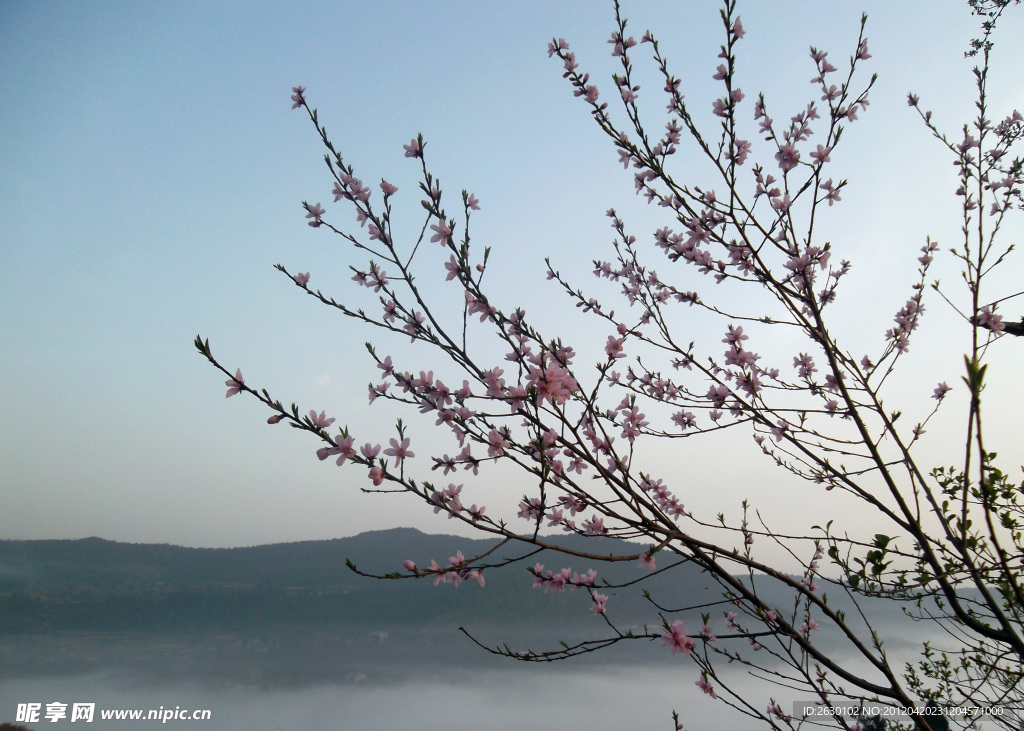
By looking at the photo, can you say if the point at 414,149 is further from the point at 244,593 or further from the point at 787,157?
the point at 244,593

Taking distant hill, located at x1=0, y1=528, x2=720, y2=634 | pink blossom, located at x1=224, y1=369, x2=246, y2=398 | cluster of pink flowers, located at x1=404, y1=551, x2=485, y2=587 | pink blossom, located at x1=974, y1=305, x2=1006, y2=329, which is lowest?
distant hill, located at x1=0, y1=528, x2=720, y2=634

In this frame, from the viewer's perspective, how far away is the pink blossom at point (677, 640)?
175 cm

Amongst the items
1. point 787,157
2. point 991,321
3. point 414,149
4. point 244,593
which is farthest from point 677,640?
point 244,593

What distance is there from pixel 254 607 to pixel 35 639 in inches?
1034

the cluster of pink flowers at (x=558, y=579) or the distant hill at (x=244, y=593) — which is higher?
the cluster of pink flowers at (x=558, y=579)

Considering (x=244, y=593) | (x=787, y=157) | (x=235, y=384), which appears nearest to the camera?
(x=235, y=384)

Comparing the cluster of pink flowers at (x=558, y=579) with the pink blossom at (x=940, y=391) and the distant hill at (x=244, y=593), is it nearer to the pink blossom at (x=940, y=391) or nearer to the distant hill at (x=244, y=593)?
the pink blossom at (x=940, y=391)

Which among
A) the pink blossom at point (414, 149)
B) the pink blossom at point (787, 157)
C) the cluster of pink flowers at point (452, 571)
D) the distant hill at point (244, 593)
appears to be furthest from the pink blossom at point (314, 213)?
the distant hill at point (244, 593)

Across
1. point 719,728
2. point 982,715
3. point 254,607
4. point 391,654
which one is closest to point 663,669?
point 719,728

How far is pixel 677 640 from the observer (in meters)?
1.77

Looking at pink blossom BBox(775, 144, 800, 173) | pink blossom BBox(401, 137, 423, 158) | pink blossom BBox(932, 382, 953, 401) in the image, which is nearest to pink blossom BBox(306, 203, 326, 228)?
pink blossom BBox(401, 137, 423, 158)

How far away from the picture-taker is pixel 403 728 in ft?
135

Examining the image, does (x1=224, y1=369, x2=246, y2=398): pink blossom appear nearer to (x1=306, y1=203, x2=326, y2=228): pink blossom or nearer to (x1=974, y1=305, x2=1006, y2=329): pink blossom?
(x1=306, y1=203, x2=326, y2=228): pink blossom

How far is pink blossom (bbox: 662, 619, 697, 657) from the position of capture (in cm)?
175
